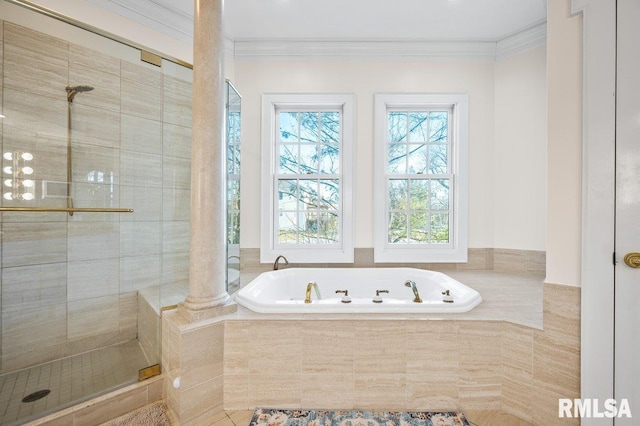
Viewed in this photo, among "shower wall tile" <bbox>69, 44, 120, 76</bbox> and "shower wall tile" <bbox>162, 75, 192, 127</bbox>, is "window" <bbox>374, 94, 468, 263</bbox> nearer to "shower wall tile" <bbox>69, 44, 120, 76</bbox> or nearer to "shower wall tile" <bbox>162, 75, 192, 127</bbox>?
"shower wall tile" <bbox>162, 75, 192, 127</bbox>

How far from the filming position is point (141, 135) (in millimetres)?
2098

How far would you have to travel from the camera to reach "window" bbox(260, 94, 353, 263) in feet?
9.37

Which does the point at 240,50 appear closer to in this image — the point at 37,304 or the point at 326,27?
the point at 326,27

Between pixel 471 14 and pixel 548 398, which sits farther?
pixel 471 14

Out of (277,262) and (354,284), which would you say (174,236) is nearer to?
(277,262)

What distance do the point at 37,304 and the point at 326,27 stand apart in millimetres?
3022

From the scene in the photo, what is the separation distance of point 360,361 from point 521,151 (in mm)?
2387

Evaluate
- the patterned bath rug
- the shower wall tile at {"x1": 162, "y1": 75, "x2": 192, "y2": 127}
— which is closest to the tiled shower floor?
the patterned bath rug

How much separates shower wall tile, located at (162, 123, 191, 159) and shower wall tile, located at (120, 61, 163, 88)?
299mm

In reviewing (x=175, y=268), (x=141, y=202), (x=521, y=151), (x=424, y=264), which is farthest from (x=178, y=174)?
(x=521, y=151)

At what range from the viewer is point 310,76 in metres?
2.82

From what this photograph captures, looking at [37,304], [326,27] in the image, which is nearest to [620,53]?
[326,27]

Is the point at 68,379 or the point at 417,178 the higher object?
the point at 417,178

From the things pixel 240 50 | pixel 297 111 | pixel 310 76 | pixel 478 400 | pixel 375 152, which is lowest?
pixel 478 400
